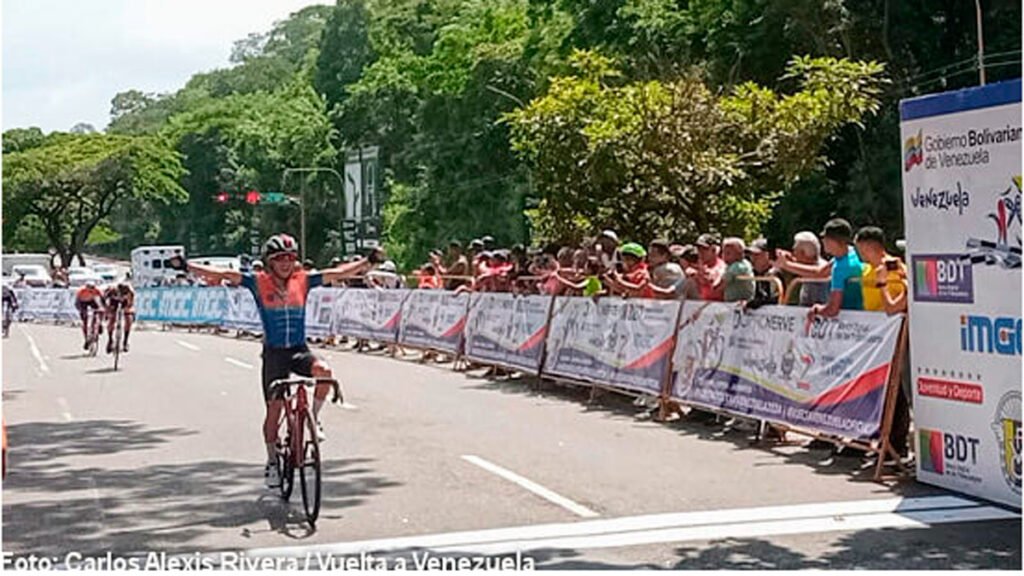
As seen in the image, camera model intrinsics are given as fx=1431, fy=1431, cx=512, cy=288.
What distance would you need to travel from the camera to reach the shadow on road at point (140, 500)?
9.32 m

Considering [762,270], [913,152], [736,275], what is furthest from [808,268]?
[913,152]

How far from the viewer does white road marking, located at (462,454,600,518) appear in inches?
390

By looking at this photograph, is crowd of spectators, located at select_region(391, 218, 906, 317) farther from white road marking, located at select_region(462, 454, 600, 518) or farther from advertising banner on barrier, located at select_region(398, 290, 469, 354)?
white road marking, located at select_region(462, 454, 600, 518)

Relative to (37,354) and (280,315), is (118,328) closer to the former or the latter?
(37,354)

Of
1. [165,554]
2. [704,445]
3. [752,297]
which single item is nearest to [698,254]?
[752,297]

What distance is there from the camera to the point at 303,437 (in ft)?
32.2

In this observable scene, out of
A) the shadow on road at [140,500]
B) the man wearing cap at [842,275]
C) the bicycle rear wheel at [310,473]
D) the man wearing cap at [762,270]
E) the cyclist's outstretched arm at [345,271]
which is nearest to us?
the shadow on road at [140,500]

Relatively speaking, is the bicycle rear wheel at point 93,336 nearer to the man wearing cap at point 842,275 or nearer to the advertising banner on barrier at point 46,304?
the man wearing cap at point 842,275

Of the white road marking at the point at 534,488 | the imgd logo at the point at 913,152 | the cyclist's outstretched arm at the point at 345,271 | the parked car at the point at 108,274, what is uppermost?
the parked car at the point at 108,274

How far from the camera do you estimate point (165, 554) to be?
8.71 metres

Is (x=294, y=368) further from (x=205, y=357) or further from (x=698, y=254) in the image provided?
(x=205, y=357)

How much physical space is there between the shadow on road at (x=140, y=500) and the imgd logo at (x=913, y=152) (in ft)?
15.5


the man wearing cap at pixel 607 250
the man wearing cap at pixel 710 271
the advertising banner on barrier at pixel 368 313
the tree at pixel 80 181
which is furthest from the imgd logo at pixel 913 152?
the tree at pixel 80 181

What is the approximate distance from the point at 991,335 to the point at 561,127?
14.4 metres
